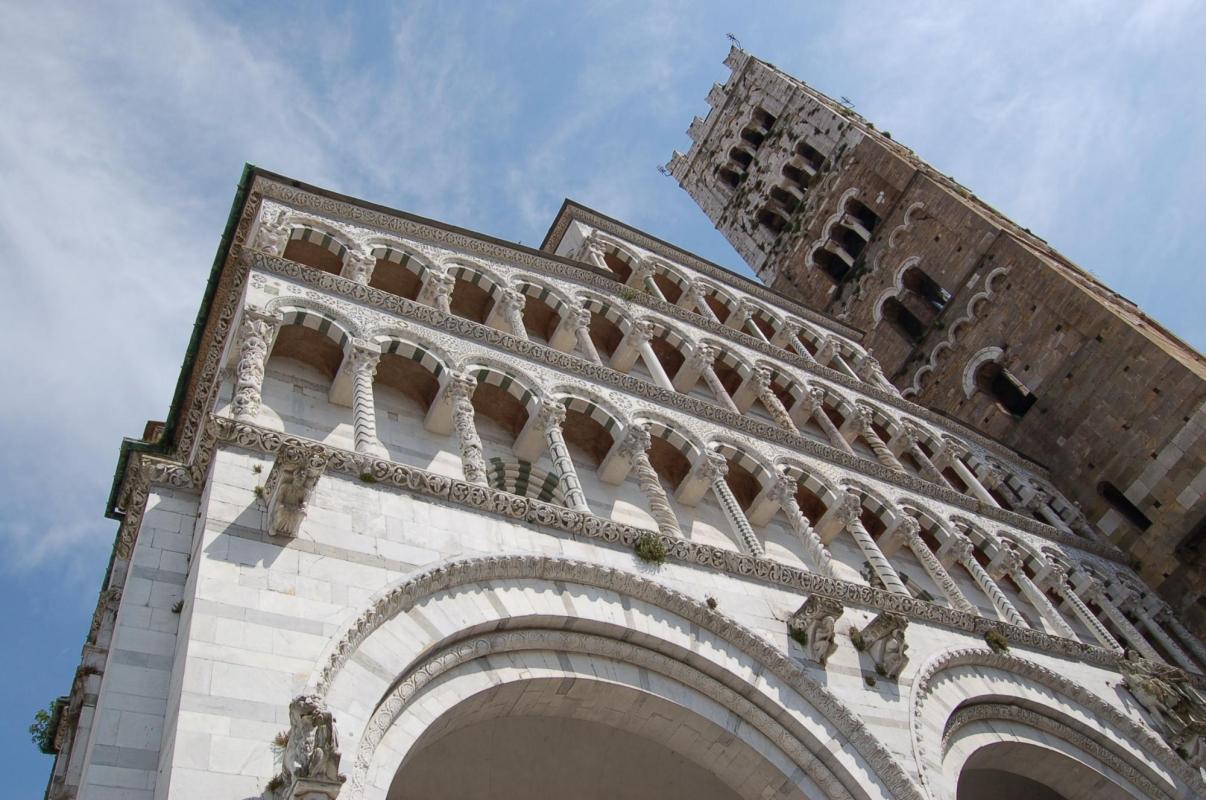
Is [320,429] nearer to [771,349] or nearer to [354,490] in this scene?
[354,490]

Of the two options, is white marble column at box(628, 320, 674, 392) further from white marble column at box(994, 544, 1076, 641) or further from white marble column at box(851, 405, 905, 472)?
white marble column at box(994, 544, 1076, 641)

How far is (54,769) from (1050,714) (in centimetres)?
1140

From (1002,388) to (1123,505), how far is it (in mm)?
5338

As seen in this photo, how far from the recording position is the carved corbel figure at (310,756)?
7.09 m

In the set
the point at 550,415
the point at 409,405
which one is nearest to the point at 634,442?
the point at 550,415

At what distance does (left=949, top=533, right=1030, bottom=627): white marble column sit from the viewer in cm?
1545

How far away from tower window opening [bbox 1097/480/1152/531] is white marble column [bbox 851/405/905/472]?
5.68 m

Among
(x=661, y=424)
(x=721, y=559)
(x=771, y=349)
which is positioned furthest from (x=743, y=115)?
(x=721, y=559)

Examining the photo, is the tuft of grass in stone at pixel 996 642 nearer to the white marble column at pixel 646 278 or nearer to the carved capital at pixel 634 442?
the carved capital at pixel 634 442

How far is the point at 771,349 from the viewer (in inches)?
790

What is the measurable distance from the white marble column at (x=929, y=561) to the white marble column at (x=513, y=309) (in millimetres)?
6358

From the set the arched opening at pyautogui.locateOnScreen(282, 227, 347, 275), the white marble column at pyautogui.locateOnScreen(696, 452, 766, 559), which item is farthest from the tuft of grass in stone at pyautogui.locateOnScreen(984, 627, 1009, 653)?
the arched opening at pyautogui.locateOnScreen(282, 227, 347, 275)

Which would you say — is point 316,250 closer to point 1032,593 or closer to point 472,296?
point 472,296

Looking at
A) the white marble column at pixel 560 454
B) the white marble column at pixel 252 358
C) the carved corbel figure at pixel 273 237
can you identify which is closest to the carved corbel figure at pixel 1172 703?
the white marble column at pixel 560 454
